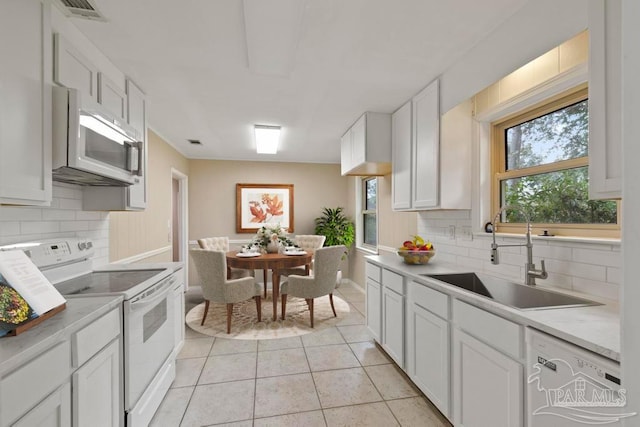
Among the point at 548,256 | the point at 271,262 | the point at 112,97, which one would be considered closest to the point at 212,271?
the point at 271,262

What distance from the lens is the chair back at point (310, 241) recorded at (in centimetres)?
507

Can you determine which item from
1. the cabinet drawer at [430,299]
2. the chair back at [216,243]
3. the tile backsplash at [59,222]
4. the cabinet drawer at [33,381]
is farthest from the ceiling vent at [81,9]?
the chair back at [216,243]

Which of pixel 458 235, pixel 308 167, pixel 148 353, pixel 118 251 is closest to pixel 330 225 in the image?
pixel 308 167

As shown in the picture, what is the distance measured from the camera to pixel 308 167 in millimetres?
5797

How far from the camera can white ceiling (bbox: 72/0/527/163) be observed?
1.58 m

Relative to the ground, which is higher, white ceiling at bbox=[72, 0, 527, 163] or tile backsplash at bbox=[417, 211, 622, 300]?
white ceiling at bbox=[72, 0, 527, 163]

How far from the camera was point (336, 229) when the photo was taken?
5.43 metres

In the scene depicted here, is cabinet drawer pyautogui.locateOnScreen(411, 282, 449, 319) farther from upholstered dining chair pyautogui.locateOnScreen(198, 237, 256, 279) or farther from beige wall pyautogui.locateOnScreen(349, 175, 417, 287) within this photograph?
upholstered dining chair pyautogui.locateOnScreen(198, 237, 256, 279)

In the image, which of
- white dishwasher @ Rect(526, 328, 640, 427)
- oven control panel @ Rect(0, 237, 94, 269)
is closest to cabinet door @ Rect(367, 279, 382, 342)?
white dishwasher @ Rect(526, 328, 640, 427)

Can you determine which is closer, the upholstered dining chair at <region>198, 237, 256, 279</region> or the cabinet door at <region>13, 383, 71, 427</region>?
the cabinet door at <region>13, 383, 71, 427</region>

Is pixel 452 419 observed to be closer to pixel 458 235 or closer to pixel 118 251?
pixel 458 235

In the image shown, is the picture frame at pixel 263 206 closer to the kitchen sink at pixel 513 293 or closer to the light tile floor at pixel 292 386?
the light tile floor at pixel 292 386

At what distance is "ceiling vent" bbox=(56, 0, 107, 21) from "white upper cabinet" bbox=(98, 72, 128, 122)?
14.7 inches

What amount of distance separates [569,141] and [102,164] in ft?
9.19
